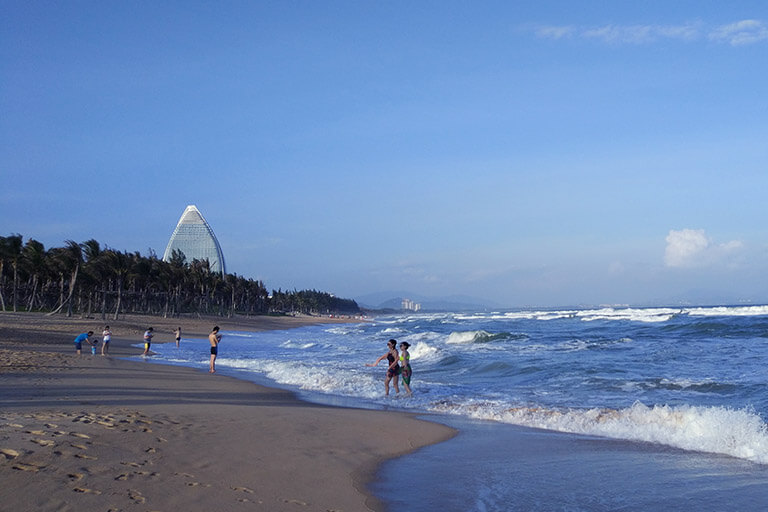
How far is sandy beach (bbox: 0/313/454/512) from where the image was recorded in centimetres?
500

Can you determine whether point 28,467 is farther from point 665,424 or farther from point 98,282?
point 98,282

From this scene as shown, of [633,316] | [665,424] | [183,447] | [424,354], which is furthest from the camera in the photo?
[633,316]

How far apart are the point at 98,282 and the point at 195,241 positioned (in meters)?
120

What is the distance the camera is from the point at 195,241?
574ft

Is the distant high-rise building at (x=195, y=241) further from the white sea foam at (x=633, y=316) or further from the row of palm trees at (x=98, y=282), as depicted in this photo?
the white sea foam at (x=633, y=316)

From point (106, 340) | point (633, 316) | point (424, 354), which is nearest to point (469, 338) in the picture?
point (424, 354)

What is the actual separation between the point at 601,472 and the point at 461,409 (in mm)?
5126

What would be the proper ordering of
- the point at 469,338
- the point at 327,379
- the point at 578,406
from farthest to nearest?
the point at 469,338
the point at 327,379
the point at 578,406

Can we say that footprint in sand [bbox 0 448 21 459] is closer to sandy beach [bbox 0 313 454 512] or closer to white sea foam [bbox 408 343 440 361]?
sandy beach [bbox 0 313 454 512]

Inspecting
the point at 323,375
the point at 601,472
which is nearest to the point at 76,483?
the point at 601,472

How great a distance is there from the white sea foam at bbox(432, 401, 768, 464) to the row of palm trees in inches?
1823

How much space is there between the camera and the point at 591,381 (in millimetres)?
16062

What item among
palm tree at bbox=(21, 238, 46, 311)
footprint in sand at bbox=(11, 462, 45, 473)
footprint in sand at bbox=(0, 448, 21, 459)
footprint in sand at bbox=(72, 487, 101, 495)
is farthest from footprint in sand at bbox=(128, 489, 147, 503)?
palm tree at bbox=(21, 238, 46, 311)

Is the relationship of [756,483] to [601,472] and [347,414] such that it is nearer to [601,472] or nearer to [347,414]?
[601,472]
